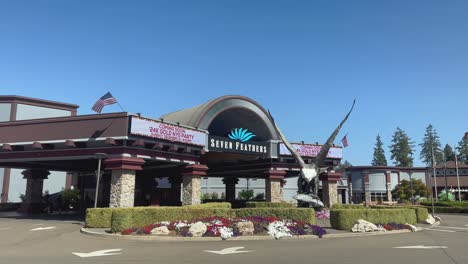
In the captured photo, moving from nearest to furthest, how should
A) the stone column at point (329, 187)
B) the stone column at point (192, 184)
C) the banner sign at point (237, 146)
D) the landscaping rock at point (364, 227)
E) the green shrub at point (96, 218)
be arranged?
the landscaping rock at point (364, 227) → the green shrub at point (96, 218) → the stone column at point (192, 184) → the banner sign at point (237, 146) → the stone column at point (329, 187)

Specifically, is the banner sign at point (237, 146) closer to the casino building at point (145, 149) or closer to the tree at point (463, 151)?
the casino building at point (145, 149)

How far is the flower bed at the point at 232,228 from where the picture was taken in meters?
17.8

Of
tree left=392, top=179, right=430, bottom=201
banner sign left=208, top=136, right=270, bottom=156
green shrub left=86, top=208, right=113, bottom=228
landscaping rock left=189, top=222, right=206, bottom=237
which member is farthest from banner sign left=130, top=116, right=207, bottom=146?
tree left=392, top=179, right=430, bottom=201

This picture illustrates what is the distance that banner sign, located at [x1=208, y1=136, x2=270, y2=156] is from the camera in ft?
112

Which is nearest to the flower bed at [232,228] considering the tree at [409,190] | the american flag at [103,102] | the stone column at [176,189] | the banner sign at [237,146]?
the american flag at [103,102]

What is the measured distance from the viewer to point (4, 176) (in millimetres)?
43344

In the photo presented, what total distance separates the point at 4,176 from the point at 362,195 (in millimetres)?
56181

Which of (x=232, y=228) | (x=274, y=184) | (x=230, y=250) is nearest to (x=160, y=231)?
(x=232, y=228)

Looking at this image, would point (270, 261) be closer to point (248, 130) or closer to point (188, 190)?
point (188, 190)

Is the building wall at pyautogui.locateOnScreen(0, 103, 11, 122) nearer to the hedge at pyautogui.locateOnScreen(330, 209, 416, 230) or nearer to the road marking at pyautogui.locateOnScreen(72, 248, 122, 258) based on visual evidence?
the road marking at pyautogui.locateOnScreen(72, 248, 122, 258)

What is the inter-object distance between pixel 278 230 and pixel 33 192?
2517cm

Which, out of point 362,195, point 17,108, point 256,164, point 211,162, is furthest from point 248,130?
point 362,195

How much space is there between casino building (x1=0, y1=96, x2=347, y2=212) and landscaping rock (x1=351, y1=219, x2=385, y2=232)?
1346 centimetres

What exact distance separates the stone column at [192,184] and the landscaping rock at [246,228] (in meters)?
12.7
